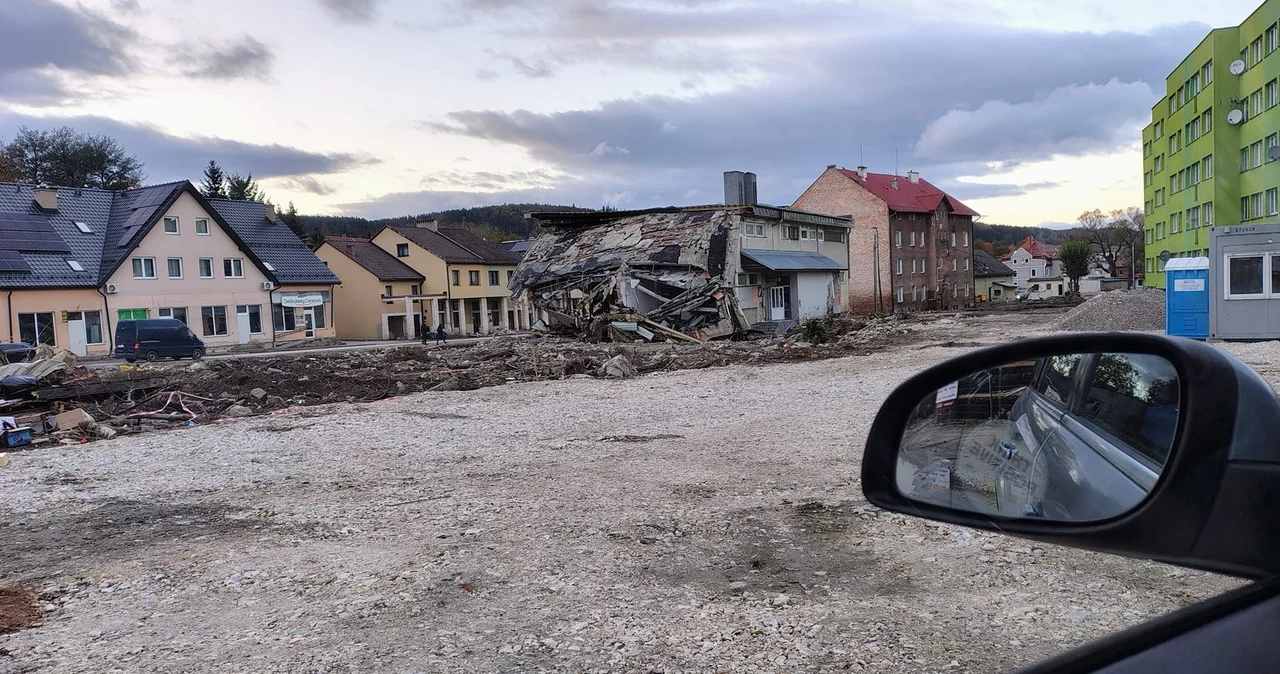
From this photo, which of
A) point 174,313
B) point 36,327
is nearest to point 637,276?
point 174,313

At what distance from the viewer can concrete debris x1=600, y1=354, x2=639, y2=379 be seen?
722 inches

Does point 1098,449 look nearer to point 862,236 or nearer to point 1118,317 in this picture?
point 1118,317

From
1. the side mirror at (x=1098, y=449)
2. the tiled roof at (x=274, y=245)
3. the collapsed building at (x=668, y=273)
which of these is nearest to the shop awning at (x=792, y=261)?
the collapsed building at (x=668, y=273)

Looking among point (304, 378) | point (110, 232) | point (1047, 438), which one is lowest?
point (304, 378)

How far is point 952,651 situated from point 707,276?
2806cm

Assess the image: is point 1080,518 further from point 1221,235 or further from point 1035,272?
point 1035,272

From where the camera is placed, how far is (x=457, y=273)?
56188mm

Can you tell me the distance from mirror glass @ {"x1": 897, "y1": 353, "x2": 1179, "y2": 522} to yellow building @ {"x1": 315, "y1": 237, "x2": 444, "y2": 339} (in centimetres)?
5230

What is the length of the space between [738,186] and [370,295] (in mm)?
24860

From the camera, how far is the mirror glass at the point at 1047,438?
1.53m

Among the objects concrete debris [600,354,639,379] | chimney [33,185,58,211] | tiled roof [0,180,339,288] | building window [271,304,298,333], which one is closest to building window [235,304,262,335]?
building window [271,304,298,333]

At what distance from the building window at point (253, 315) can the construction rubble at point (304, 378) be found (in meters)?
21.3

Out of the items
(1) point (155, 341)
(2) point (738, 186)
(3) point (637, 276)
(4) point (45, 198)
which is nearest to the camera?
(1) point (155, 341)

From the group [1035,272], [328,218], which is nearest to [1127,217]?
[1035,272]
